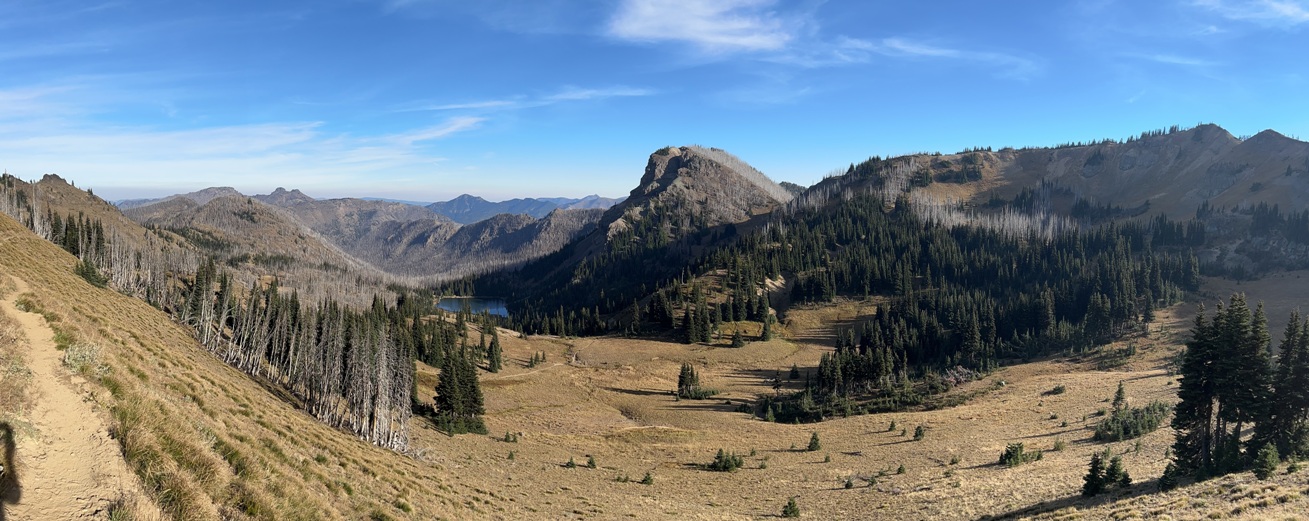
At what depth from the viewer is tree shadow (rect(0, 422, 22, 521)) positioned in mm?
9659

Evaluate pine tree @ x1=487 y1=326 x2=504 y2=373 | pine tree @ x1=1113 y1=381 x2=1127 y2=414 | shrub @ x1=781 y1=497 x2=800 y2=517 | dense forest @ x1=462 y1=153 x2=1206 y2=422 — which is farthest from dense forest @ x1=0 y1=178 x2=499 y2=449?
pine tree @ x1=1113 y1=381 x2=1127 y2=414

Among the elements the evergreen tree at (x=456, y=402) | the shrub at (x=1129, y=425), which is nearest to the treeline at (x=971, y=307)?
the shrub at (x=1129, y=425)

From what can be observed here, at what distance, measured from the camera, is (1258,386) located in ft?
113

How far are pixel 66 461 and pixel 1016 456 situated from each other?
56.7m

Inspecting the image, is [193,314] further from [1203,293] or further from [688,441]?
[1203,293]

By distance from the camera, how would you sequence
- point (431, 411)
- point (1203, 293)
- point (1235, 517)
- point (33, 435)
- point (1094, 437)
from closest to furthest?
1. point (33, 435)
2. point (1235, 517)
3. point (1094, 437)
4. point (431, 411)
5. point (1203, 293)

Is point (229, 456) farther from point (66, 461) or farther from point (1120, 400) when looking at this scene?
point (1120, 400)

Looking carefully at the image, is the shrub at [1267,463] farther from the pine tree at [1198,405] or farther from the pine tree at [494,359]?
the pine tree at [494,359]

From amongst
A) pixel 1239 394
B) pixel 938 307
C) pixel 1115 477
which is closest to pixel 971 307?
pixel 938 307

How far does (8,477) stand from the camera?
1005 centimetres

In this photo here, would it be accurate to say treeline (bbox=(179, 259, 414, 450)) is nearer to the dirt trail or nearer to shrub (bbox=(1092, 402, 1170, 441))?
the dirt trail

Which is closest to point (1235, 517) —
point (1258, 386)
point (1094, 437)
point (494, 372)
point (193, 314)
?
point (1258, 386)

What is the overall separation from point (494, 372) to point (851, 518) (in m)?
77.5

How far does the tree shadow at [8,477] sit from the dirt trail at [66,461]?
2.3 inches
